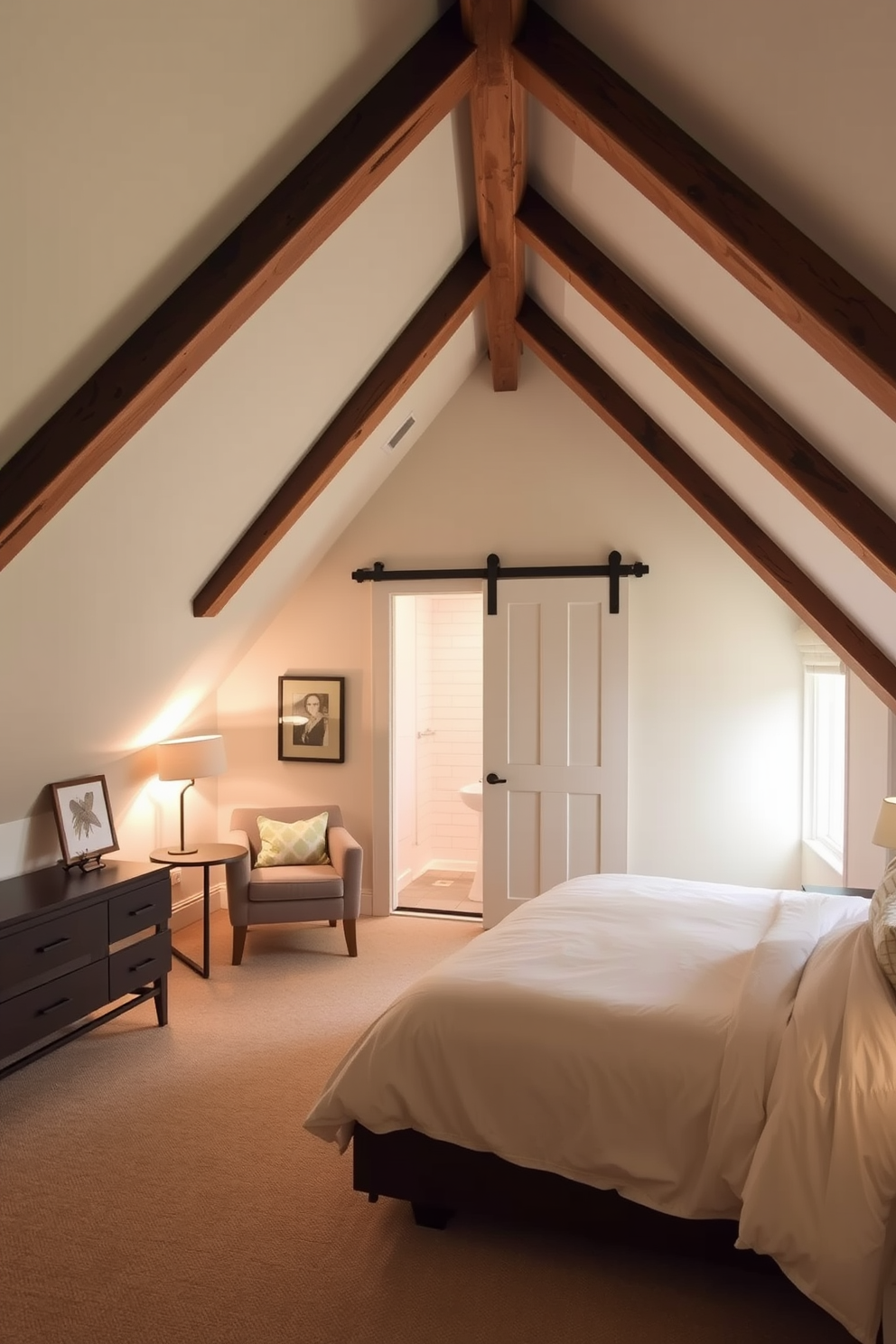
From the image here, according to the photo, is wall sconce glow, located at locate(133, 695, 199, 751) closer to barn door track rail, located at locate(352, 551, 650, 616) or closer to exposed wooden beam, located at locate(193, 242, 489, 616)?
exposed wooden beam, located at locate(193, 242, 489, 616)

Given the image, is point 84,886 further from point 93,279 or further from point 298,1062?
point 93,279

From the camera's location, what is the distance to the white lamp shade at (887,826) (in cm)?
343

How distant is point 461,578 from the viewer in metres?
5.79

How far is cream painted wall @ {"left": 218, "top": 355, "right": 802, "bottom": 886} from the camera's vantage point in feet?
17.7

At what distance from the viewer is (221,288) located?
266 centimetres

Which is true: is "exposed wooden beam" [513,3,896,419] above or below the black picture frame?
above

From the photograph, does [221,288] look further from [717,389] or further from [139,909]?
[139,909]

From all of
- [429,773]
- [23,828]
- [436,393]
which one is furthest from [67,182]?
[429,773]

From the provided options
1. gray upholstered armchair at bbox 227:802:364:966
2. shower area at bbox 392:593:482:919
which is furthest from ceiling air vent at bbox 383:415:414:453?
gray upholstered armchair at bbox 227:802:364:966

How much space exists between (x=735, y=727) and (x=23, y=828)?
3.72m

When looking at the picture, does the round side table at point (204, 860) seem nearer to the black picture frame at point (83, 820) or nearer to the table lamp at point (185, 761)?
the table lamp at point (185, 761)

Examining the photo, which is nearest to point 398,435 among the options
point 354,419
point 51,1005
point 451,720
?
point 354,419

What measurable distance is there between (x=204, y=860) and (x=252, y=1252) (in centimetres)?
234

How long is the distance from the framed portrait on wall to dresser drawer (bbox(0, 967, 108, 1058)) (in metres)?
2.38
